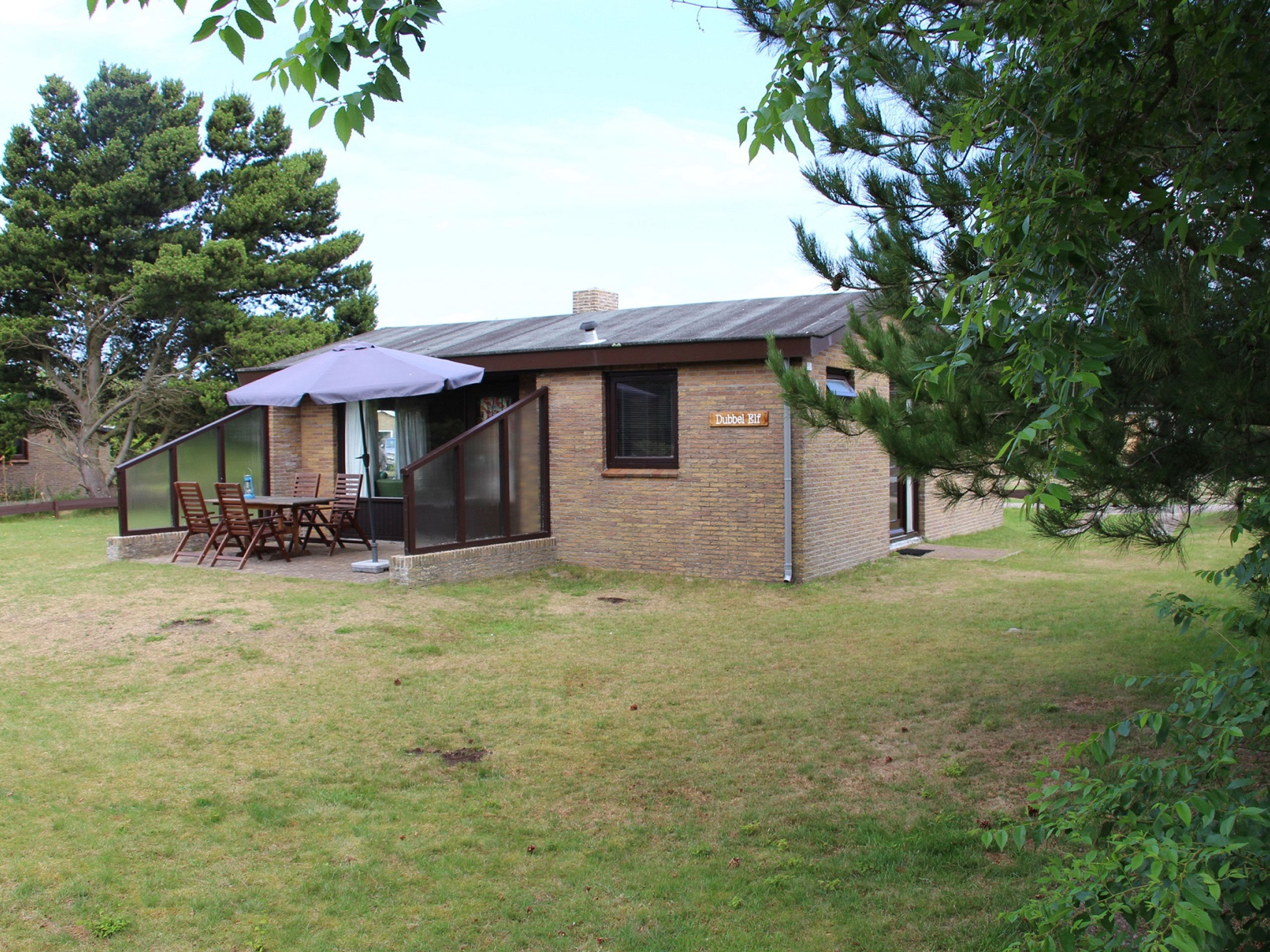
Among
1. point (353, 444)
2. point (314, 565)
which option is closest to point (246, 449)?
point (353, 444)

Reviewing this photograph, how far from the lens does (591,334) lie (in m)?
13.0

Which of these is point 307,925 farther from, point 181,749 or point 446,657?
point 446,657

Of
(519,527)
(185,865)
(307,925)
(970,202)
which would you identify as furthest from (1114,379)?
(519,527)

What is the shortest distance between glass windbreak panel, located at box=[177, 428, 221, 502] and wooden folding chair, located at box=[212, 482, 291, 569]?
1.18 metres

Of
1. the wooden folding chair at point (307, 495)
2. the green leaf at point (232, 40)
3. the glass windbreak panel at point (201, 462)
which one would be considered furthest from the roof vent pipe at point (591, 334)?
the green leaf at point (232, 40)

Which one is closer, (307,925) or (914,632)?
(307,925)

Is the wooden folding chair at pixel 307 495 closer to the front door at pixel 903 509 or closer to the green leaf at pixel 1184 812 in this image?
the front door at pixel 903 509

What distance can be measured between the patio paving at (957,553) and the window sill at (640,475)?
3794mm

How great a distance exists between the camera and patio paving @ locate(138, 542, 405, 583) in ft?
37.0

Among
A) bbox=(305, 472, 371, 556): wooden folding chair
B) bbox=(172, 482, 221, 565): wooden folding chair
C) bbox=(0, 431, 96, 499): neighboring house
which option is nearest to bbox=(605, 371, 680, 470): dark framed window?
bbox=(305, 472, 371, 556): wooden folding chair

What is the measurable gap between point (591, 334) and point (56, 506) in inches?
571

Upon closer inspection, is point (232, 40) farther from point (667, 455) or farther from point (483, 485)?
point (667, 455)

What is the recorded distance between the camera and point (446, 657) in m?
7.55

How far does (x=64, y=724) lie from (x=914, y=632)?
6372 mm
